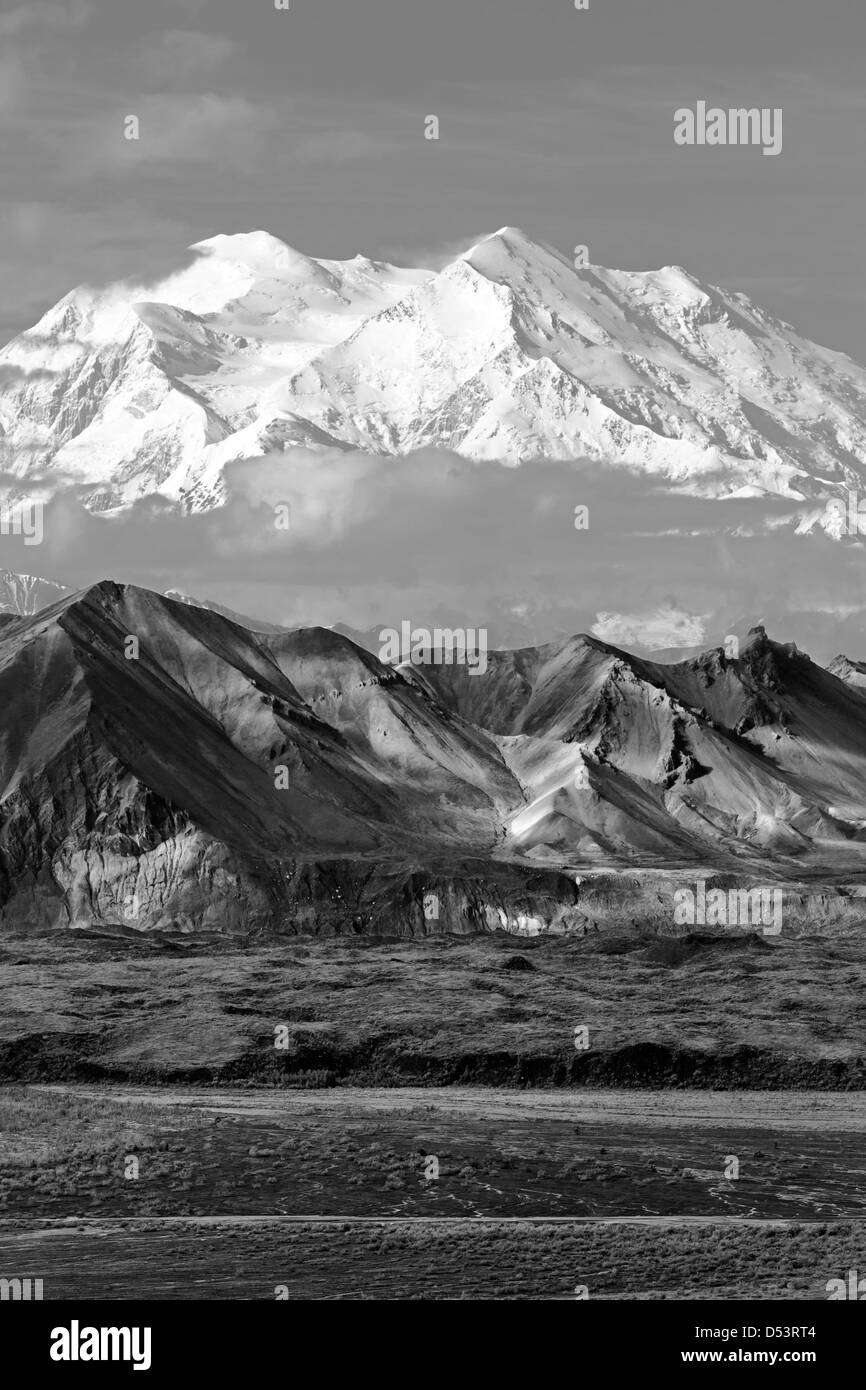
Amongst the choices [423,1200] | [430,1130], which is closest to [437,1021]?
[430,1130]


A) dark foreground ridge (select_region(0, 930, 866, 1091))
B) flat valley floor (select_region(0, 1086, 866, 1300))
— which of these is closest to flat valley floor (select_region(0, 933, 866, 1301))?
flat valley floor (select_region(0, 1086, 866, 1300))

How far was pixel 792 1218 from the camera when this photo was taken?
6594 cm

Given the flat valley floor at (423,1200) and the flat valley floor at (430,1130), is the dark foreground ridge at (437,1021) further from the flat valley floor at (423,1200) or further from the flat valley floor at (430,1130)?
the flat valley floor at (423,1200)

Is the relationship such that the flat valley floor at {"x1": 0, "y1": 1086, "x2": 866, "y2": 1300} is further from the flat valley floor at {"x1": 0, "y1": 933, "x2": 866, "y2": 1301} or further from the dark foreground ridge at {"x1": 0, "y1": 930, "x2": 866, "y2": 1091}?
the dark foreground ridge at {"x1": 0, "y1": 930, "x2": 866, "y2": 1091}

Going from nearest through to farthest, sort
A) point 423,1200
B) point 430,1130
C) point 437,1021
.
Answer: point 423,1200 → point 430,1130 → point 437,1021

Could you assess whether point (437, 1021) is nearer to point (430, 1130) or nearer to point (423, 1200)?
point (430, 1130)

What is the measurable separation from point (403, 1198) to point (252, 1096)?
38171 mm

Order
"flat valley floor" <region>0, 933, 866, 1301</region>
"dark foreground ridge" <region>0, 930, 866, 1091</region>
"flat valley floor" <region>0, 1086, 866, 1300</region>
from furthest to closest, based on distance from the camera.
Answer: "dark foreground ridge" <region>0, 930, 866, 1091</region> < "flat valley floor" <region>0, 933, 866, 1301</region> < "flat valley floor" <region>0, 1086, 866, 1300</region>

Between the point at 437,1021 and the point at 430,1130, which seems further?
the point at 437,1021

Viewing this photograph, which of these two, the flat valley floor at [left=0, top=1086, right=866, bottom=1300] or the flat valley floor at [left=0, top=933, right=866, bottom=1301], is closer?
the flat valley floor at [left=0, top=1086, right=866, bottom=1300]
